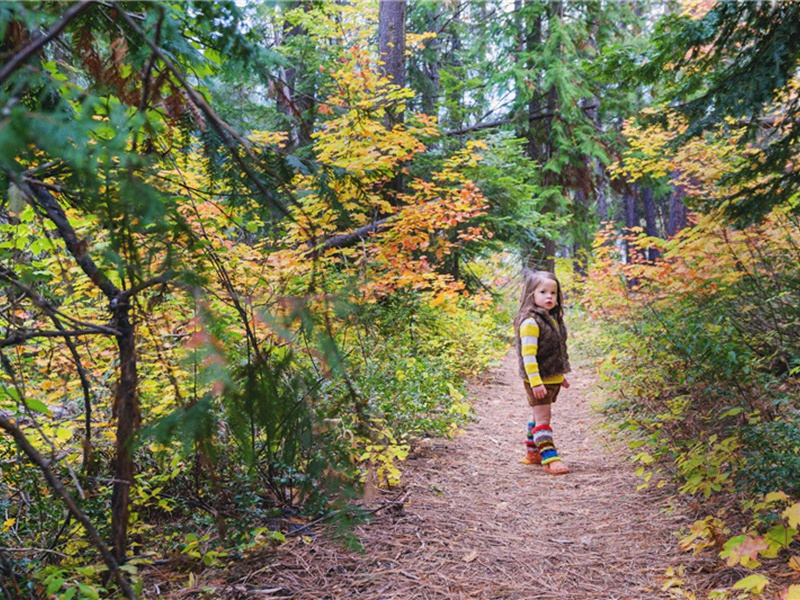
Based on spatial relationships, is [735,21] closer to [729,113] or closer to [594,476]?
[729,113]

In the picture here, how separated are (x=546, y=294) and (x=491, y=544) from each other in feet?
7.98

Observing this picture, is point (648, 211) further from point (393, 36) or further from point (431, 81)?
point (393, 36)

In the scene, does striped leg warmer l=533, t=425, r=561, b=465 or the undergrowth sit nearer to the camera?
the undergrowth

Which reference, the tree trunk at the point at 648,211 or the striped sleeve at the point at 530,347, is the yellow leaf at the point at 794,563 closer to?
the striped sleeve at the point at 530,347

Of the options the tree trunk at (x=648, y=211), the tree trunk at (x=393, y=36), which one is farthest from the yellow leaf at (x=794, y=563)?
the tree trunk at (x=648, y=211)

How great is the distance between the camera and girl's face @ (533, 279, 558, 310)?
491cm

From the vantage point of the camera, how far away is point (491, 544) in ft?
10.1

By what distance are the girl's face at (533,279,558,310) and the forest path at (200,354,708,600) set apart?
138 centimetres

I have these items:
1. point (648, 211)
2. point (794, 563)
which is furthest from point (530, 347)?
point (648, 211)

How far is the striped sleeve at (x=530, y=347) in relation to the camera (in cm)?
467

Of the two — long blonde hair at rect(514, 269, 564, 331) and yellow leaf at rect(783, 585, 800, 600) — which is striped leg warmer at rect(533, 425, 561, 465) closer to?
long blonde hair at rect(514, 269, 564, 331)

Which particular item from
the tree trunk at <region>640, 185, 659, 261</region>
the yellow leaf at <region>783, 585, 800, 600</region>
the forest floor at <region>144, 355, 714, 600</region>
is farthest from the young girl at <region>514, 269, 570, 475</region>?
the tree trunk at <region>640, 185, 659, 261</region>

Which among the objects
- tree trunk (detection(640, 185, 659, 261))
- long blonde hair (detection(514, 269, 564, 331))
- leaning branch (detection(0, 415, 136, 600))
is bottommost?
leaning branch (detection(0, 415, 136, 600))

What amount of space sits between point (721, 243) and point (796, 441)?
3.11 metres
